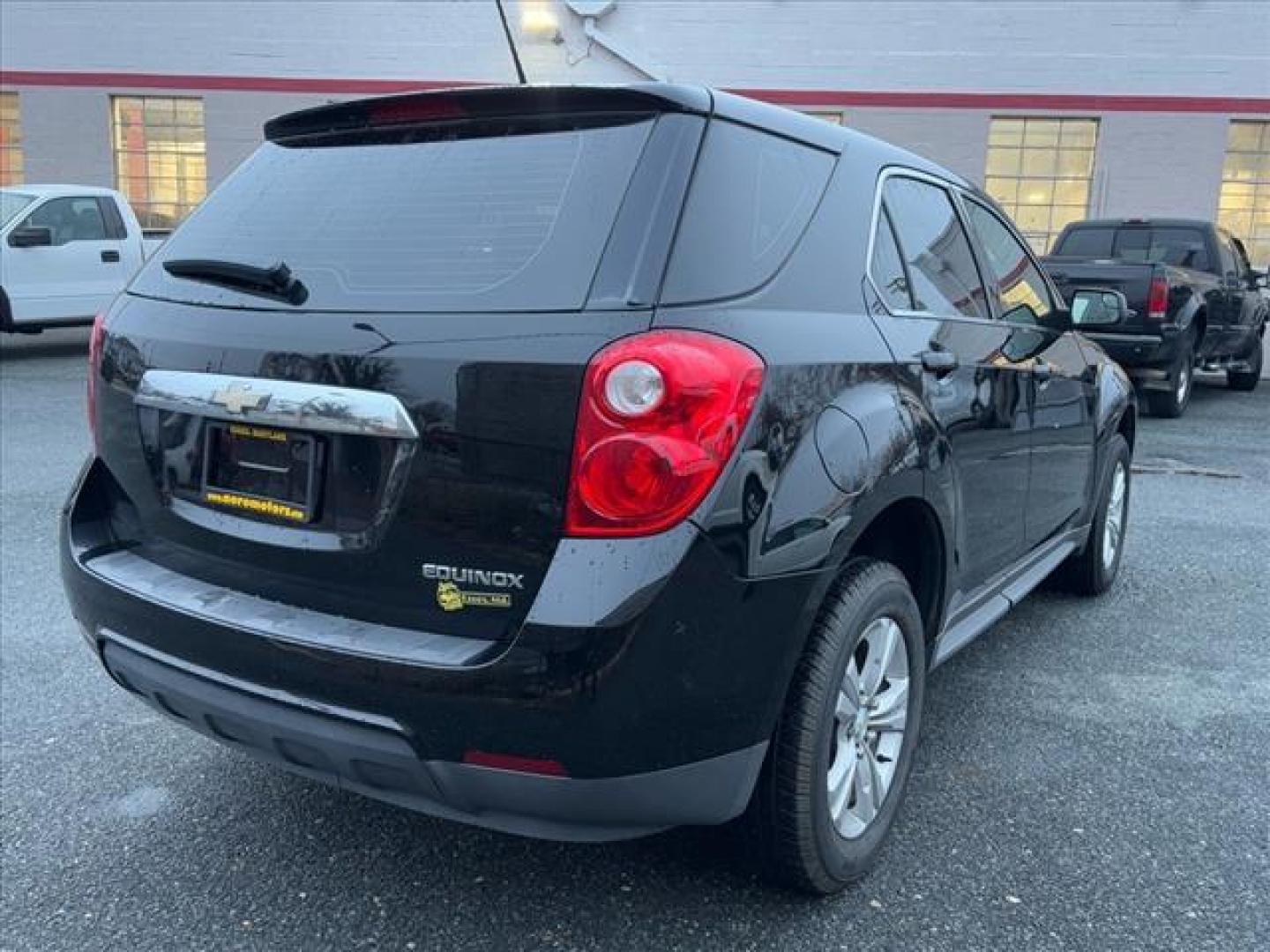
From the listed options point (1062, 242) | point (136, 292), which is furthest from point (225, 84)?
point (136, 292)

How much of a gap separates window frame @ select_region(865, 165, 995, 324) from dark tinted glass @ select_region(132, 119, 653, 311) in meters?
0.78

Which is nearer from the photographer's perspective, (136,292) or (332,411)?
(332,411)

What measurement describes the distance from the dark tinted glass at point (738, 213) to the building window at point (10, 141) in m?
18.1

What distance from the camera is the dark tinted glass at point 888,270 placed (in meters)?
2.69

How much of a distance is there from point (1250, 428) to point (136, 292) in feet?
32.5

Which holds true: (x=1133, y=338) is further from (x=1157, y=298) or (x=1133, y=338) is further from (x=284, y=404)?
(x=284, y=404)

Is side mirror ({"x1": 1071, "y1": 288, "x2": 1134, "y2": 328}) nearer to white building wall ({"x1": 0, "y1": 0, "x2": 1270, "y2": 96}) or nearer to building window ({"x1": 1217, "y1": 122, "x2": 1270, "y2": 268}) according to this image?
white building wall ({"x1": 0, "y1": 0, "x2": 1270, "y2": 96})

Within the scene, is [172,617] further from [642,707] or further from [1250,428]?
[1250,428]

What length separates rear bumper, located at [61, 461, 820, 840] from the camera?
192 cm

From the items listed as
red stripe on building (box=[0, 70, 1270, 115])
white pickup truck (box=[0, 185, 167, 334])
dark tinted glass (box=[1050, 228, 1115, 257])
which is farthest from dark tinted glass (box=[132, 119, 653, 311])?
red stripe on building (box=[0, 70, 1270, 115])

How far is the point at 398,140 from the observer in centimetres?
248

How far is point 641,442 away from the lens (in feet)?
6.29

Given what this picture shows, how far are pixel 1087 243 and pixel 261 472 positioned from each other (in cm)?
1108

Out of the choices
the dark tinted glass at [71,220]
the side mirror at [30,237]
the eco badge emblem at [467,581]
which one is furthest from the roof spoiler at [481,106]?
the dark tinted glass at [71,220]
